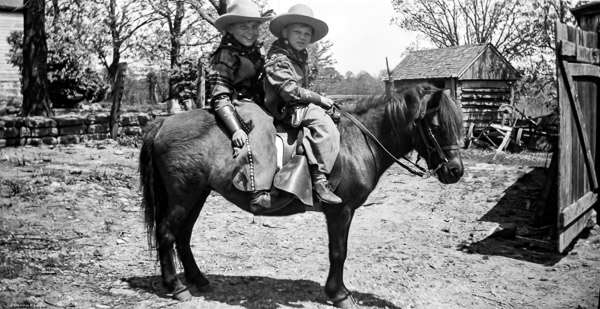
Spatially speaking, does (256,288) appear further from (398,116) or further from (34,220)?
(34,220)

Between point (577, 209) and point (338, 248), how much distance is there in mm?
3863

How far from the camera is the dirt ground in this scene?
503cm

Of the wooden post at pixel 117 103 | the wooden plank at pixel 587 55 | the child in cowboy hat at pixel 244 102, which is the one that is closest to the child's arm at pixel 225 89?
the child in cowboy hat at pixel 244 102

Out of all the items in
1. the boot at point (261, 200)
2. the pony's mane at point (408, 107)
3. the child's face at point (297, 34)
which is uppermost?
the child's face at point (297, 34)

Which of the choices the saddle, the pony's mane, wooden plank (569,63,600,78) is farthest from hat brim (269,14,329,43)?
wooden plank (569,63,600,78)

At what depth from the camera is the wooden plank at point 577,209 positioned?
617 centimetres

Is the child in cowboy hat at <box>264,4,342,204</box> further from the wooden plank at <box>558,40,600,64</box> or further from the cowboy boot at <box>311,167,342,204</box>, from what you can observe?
the wooden plank at <box>558,40,600,64</box>

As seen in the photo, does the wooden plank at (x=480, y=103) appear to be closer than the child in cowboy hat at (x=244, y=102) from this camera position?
No

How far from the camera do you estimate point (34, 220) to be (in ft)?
21.9

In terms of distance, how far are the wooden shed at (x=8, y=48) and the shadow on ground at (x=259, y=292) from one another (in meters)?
26.3

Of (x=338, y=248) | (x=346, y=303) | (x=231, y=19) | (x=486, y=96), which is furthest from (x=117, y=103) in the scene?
(x=486, y=96)

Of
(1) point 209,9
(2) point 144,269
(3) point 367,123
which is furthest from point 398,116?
(1) point 209,9

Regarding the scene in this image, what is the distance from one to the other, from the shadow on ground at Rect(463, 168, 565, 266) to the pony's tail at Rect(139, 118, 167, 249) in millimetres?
4443

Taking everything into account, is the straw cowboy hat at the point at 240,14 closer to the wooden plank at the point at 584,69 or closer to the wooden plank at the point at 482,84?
the wooden plank at the point at 584,69
